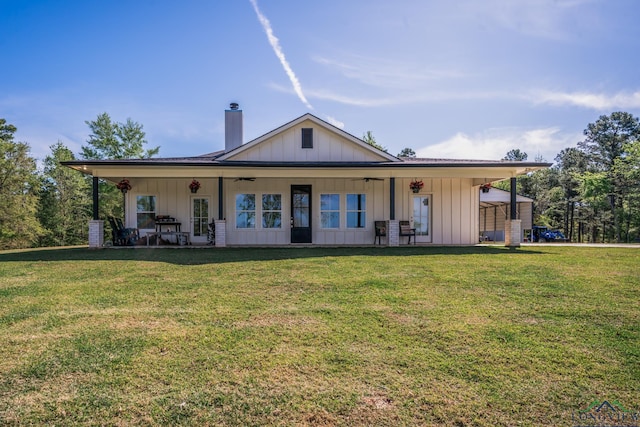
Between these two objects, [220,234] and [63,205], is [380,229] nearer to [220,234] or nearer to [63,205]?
[220,234]

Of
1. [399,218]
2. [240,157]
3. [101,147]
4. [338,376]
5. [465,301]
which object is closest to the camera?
[338,376]

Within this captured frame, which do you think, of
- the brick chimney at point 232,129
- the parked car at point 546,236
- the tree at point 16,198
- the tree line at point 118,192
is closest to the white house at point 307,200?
the brick chimney at point 232,129

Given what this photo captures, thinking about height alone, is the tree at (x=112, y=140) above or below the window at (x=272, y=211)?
above

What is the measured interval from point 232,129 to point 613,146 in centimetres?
3974

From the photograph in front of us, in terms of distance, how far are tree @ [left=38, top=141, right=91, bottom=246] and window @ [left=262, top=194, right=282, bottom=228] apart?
84.2ft

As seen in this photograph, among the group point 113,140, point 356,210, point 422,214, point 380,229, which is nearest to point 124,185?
point 356,210

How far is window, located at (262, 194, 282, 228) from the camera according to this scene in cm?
1291

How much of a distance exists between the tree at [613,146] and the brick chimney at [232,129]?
3479 cm

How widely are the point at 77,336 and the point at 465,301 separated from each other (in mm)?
4467

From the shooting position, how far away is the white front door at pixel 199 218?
12945 mm

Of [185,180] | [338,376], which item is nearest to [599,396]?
[338,376]

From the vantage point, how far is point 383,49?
10.6m

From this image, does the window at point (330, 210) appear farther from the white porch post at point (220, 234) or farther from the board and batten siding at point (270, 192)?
the white porch post at point (220, 234)

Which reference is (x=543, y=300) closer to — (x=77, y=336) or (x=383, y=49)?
(x=77, y=336)
